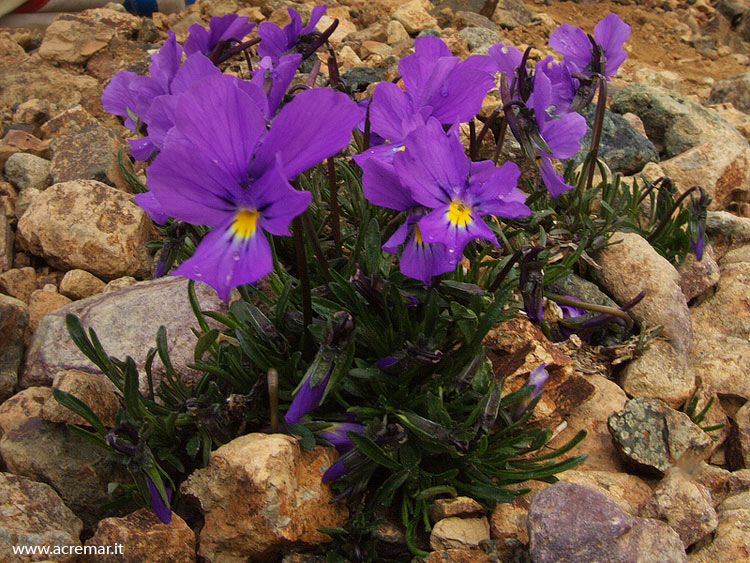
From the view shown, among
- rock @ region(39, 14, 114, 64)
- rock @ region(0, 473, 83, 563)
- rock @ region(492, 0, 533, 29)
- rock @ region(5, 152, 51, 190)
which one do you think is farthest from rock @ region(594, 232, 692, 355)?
rock @ region(492, 0, 533, 29)

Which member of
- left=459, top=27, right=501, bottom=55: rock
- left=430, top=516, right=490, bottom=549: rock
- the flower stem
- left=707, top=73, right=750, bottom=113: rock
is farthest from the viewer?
left=707, top=73, right=750, bottom=113: rock

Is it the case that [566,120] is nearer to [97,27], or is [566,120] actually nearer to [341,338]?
[341,338]

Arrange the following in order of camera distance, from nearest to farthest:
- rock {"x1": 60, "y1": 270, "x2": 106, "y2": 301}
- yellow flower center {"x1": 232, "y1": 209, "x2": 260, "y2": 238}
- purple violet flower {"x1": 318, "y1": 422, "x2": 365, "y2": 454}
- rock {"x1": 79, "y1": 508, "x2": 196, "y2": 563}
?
yellow flower center {"x1": 232, "y1": 209, "x2": 260, "y2": 238}
rock {"x1": 79, "y1": 508, "x2": 196, "y2": 563}
purple violet flower {"x1": 318, "y1": 422, "x2": 365, "y2": 454}
rock {"x1": 60, "y1": 270, "x2": 106, "y2": 301}

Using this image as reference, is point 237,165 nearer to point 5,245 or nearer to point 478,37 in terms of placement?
point 5,245

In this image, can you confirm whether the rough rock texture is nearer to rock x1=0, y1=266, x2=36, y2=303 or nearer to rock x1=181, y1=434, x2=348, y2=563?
rock x1=181, y1=434, x2=348, y2=563

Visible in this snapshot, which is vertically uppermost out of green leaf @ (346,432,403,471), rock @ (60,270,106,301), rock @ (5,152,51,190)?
green leaf @ (346,432,403,471)

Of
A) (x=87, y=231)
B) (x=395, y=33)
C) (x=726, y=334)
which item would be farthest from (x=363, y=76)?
(x=726, y=334)

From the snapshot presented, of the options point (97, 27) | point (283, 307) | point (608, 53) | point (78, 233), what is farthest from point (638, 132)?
point (97, 27)
